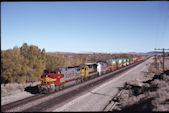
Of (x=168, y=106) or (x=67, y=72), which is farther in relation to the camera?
(x=67, y=72)

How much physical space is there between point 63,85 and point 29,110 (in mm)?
8810

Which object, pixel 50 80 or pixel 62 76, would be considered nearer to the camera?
pixel 50 80

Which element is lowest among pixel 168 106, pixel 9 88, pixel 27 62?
pixel 9 88

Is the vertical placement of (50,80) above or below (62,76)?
below

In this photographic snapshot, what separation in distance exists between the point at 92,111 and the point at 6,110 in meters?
7.84

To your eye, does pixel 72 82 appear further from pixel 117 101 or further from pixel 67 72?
pixel 117 101

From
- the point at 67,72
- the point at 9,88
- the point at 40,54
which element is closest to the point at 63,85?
the point at 67,72

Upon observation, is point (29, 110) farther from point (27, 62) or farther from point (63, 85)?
point (27, 62)

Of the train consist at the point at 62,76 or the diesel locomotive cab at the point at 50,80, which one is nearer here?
the diesel locomotive cab at the point at 50,80

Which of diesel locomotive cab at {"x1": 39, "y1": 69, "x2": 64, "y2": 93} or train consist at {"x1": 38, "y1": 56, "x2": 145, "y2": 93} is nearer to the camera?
diesel locomotive cab at {"x1": 39, "y1": 69, "x2": 64, "y2": 93}

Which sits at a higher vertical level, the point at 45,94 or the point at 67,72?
the point at 67,72

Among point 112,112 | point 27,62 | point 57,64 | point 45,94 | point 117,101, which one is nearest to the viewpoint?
point 112,112

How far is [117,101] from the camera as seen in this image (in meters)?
16.5

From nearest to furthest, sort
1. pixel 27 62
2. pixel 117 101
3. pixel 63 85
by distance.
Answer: pixel 117 101, pixel 63 85, pixel 27 62
